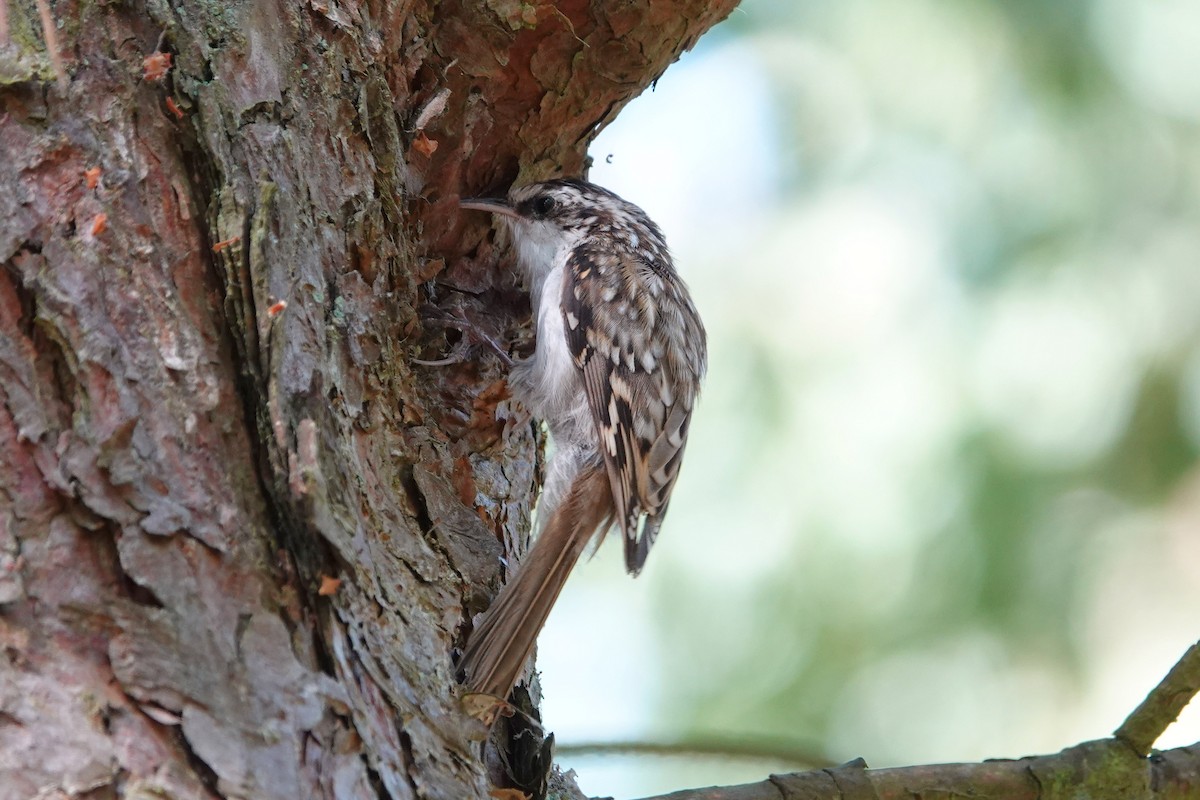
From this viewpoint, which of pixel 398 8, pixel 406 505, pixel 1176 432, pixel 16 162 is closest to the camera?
pixel 16 162

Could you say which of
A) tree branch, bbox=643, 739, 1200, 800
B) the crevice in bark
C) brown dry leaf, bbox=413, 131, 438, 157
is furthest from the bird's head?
the crevice in bark

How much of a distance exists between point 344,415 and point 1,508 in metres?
→ 0.45

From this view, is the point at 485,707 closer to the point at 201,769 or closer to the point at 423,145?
the point at 201,769

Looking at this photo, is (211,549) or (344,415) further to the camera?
(344,415)

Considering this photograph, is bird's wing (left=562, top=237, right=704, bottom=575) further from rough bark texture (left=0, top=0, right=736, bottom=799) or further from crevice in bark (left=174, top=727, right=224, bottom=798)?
crevice in bark (left=174, top=727, right=224, bottom=798)

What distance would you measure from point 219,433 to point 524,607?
2.23 feet

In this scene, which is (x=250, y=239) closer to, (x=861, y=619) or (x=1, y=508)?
(x=1, y=508)

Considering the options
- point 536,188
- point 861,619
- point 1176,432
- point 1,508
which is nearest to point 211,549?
point 1,508

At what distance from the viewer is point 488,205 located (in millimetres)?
2418

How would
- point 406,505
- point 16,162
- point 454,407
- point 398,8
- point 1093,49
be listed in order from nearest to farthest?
point 16,162 < point 406,505 < point 398,8 < point 454,407 < point 1093,49

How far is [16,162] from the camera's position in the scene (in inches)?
53.7

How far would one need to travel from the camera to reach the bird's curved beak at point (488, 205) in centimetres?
239

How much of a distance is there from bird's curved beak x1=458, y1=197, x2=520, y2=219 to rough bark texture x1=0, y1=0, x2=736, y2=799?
0.43m

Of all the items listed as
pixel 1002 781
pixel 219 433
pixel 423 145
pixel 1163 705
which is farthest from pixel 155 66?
pixel 1163 705
